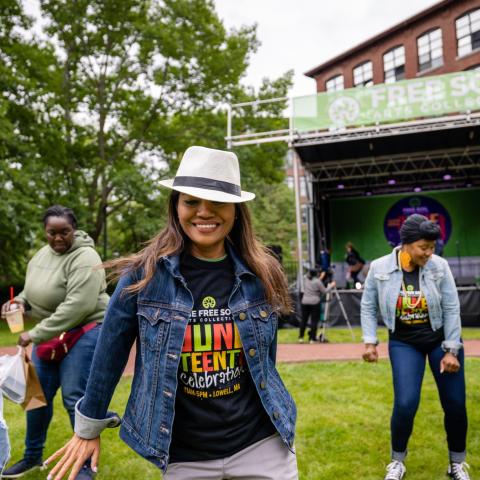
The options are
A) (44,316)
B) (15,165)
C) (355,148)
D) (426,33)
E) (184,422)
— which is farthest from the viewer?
(426,33)

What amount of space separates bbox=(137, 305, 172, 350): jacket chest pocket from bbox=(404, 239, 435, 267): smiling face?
226 centimetres

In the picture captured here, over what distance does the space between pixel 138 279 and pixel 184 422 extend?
55cm

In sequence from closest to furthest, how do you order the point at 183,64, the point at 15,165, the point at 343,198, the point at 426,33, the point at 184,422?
the point at 184,422, the point at 15,165, the point at 183,64, the point at 343,198, the point at 426,33

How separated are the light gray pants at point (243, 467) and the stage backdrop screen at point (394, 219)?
19214 millimetres

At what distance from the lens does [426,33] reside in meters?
26.6

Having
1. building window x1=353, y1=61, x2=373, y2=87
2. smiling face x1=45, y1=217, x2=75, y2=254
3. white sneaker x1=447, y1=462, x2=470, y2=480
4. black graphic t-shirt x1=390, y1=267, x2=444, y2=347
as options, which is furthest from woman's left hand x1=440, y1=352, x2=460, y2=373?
building window x1=353, y1=61, x2=373, y2=87

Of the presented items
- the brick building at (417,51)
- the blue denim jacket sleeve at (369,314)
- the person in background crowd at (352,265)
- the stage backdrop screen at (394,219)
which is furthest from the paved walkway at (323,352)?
the brick building at (417,51)

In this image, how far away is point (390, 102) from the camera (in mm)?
12062

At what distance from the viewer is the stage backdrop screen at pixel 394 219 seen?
1931cm

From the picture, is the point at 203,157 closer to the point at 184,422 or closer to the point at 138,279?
the point at 138,279

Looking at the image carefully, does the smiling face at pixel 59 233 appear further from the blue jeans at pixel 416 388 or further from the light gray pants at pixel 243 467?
the blue jeans at pixel 416 388

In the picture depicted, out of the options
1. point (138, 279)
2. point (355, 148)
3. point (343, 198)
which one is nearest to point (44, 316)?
point (138, 279)

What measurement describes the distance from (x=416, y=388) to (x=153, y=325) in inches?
92.0

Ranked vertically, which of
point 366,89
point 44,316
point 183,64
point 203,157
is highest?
point 183,64
